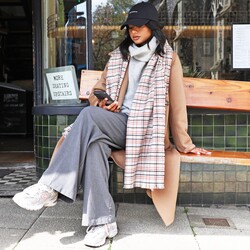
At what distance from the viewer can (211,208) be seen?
3.90m

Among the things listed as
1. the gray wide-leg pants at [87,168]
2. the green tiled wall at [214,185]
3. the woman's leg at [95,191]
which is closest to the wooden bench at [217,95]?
the green tiled wall at [214,185]

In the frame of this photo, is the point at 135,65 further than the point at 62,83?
No

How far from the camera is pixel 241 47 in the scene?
4191 mm

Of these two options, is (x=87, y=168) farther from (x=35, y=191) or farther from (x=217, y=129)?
(x=217, y=129)

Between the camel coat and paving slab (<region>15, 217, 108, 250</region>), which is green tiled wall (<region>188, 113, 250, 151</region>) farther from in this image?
paving slab (<region>15, 217, 108, 250</region>)

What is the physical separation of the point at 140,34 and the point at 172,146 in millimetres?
882


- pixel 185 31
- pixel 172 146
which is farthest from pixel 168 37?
pixel 172 146

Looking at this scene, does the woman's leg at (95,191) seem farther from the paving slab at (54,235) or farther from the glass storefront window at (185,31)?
the glass storefront window at (185,31)

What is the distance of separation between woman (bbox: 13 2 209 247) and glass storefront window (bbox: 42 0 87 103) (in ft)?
3.22

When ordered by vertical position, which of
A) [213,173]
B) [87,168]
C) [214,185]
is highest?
[87,168]

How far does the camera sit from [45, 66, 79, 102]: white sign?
435 centimetres

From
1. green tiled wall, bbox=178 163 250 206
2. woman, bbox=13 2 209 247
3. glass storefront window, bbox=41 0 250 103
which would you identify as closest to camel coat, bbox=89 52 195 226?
woman, bbox=13 2 209 247

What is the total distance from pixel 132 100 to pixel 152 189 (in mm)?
669

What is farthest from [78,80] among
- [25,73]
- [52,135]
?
[25,73]
